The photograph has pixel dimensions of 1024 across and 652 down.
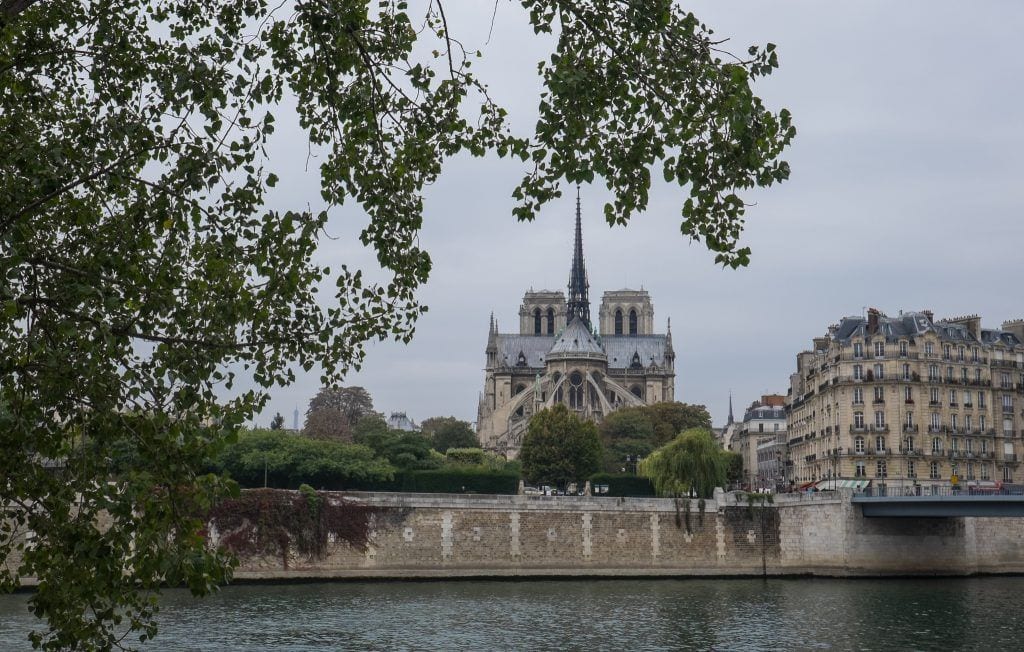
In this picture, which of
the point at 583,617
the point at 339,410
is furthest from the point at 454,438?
the point at 583,617

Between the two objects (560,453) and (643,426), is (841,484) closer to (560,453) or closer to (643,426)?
(560,453)

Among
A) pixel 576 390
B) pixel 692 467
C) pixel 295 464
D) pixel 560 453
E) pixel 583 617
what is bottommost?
pixel 583 617

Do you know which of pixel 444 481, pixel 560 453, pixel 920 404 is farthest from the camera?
pixel 560 453

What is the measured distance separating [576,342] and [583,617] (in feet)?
326

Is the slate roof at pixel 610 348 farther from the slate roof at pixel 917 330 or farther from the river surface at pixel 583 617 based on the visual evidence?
the river surface at pixel 583 617

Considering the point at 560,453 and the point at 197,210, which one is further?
the point at 560,453

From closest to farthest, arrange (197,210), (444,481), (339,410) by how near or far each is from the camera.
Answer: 1. (197,210)
2. (444,481)
3. (339,410)

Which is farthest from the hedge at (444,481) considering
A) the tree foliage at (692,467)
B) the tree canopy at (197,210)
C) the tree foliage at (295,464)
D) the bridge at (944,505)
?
the tree canopy at (197,210)

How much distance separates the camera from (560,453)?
82188 millimetres

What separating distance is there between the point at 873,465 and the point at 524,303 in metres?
96.8

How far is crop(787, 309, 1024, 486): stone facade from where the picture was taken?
66875 millimetres

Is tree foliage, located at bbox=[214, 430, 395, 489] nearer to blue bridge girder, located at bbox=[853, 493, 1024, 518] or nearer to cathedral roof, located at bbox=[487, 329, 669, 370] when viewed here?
blue bridge girder, located at bbox=[853, 493, 1024, 518]

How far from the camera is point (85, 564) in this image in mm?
11172

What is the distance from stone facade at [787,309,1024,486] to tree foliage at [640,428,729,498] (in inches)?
422
